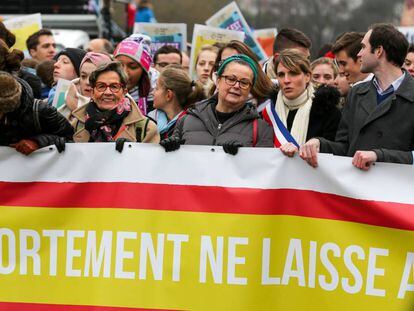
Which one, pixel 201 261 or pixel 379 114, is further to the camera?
pixel 379 114

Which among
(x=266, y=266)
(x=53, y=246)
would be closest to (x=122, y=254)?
(x=53, y=246)

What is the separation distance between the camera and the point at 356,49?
26.2 feet

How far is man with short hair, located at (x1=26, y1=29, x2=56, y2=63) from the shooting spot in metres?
11.0

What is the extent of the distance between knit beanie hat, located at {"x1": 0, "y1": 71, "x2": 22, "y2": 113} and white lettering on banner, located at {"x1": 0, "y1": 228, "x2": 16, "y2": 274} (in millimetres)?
725

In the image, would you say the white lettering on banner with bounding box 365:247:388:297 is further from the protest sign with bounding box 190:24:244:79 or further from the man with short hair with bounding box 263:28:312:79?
the protest sign with bounding box 190:24:244:79

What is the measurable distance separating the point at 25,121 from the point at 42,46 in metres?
4.93

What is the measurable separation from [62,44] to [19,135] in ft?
34.9

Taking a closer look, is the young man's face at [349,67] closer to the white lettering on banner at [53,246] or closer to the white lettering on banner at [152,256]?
the white lettering on banner at [152,256]

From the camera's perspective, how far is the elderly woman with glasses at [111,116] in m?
6.70

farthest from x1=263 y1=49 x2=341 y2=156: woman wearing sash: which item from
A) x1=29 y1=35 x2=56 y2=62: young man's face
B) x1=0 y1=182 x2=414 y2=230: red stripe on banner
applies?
x1=29 y1=35 x2=56 y2=62: young man's face

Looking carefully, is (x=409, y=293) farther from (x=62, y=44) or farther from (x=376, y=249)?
(x=62, y=44)

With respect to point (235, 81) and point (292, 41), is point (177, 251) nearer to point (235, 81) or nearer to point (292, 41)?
point (235, 81)

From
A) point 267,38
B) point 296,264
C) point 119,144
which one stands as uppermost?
point 119,144

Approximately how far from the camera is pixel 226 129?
6.50 m
